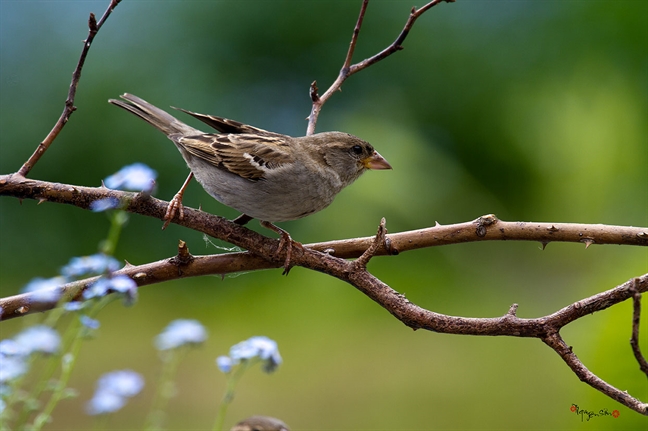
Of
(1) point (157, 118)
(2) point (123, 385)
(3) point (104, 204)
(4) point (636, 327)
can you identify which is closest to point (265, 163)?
(1) point (157, 118)

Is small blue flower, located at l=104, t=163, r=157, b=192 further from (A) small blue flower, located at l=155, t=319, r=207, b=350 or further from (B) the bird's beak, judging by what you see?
(B) the bird's beak

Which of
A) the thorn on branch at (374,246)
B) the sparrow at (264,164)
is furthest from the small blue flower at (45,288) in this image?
the sparrow at (264,164)

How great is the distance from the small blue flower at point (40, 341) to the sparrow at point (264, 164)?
86cm

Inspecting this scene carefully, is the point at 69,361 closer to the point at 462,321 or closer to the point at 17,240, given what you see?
the point at 462,321

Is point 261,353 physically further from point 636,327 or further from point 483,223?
point 483,223

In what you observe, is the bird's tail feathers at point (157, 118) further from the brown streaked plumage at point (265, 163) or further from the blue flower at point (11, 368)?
the blue flower at point (11, 368)

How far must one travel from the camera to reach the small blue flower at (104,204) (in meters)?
1.11

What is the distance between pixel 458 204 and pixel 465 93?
536 millimetres

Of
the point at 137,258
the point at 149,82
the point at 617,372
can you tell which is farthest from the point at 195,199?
the point at 617,372

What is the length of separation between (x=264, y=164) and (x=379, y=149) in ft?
4.06

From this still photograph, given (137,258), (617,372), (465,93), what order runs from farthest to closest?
(465,93) < (137,258) < (617,372)

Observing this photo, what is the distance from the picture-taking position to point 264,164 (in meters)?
1.96

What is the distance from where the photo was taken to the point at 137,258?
3.05 meters

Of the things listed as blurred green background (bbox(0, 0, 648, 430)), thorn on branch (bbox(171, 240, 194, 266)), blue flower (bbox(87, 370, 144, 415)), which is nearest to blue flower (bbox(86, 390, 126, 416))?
blue flower (bbox(87, 370, 144, 415))
